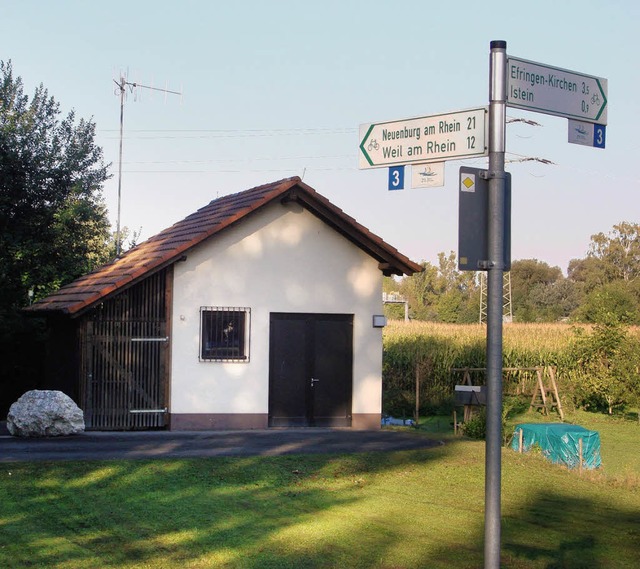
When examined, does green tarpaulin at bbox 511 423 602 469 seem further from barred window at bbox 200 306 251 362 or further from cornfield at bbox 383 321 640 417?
cornfield at bbox 383 321 640 417

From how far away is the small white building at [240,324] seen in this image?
1886 centimetres

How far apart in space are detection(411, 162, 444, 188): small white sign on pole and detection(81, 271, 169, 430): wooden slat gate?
490 inches

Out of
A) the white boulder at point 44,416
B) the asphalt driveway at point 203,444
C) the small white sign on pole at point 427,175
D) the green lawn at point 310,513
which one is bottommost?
the green lawn at point 310,513

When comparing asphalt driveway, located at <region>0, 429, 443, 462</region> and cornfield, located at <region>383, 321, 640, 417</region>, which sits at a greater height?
cornfield, located at <region>383, 321, 640, 417</region>

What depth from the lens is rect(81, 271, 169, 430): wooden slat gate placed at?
18656 mm

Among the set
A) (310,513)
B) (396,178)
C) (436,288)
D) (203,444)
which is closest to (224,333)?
(203,444)

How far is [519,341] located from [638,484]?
2480 centimetres

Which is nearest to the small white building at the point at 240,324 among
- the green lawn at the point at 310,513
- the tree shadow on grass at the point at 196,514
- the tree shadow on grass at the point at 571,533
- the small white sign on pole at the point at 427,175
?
the green lawn at the point at 310,513

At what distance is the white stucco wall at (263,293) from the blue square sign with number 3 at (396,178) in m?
12.2

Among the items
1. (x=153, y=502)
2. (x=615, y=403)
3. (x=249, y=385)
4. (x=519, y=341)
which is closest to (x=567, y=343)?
(x=519, y=341)

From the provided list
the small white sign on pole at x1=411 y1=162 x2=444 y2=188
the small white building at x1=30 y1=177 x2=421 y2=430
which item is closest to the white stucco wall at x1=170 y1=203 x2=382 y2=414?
the small white building at x1=30 y1=177 x2=421 y2=430

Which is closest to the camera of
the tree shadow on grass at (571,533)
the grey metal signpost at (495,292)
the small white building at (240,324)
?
the grey metal signpost at (495,292)

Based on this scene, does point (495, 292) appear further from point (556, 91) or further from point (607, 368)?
point (607, 368)

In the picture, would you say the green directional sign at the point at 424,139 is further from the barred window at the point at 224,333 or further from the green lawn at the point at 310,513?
the barred window at the point at 224,333
